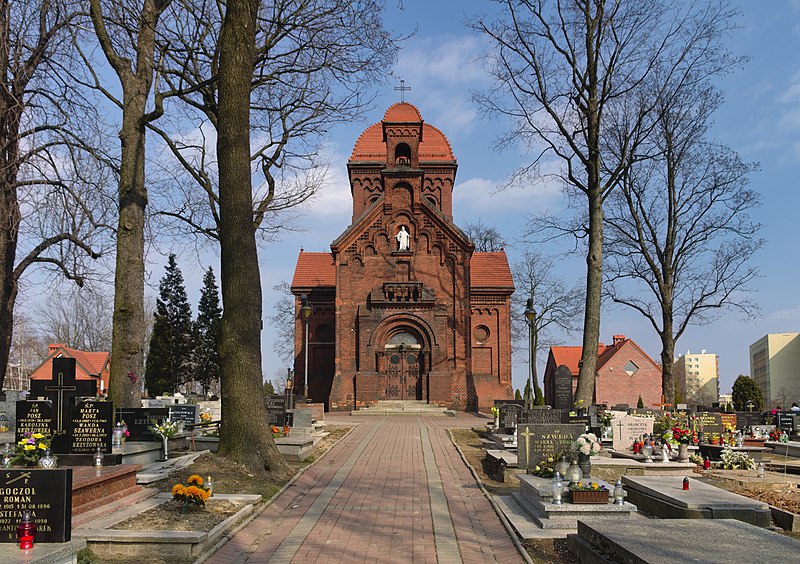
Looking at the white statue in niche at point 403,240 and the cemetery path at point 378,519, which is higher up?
the white statue in niche at point 403,240

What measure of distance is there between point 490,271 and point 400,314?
10.4 m

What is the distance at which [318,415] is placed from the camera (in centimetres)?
2547

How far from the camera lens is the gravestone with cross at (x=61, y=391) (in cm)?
1078

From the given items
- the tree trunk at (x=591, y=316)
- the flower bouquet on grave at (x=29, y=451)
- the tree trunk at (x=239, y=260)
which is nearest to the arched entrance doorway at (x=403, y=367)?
the tree trunk at (x=591, y=316)

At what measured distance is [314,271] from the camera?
148 ft

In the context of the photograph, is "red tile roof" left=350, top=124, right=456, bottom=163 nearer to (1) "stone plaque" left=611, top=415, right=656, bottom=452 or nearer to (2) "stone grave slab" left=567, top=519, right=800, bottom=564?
(1) "stone plaque" left=611, top=415, right=656, bottom=452

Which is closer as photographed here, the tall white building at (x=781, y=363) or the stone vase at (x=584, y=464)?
the stone vase at (x=584, y=464)

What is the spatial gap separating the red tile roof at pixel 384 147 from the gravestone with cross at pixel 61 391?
37.9 m

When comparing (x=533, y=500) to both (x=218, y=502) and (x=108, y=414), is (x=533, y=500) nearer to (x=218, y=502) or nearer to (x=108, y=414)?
(x=218, y=502)

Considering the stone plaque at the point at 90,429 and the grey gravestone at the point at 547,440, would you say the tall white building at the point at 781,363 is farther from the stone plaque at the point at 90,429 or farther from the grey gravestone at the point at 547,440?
the stone plaque at the point at 90,429

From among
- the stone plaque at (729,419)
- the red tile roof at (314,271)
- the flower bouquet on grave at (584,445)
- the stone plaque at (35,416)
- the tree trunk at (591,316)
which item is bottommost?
the stone plaque at (729,419)

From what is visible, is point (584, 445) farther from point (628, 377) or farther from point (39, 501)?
point (628, 377)

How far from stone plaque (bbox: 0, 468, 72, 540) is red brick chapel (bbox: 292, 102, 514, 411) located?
94.9 feet

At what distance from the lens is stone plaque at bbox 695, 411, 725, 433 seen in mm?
18750
